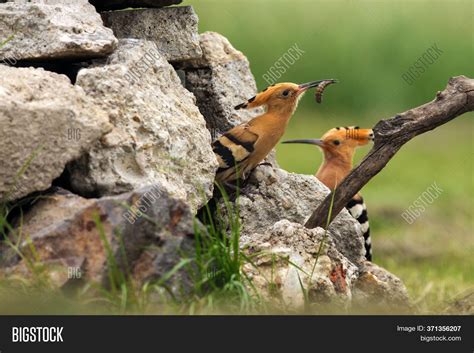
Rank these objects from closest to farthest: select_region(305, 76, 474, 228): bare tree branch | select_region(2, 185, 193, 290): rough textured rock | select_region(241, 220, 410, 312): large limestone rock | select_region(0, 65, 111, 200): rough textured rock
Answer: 1. select_region(2, 185, 193, 290): rough textured rock
2. select_region(0, 65, 111, 200): rough textured rock
3. select_region(241, 220, 410, 312): large limestone rock
4. select_region(305, 76, 474, 228): bare tree branch

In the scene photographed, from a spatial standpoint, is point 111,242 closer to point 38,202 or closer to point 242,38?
point 38,202

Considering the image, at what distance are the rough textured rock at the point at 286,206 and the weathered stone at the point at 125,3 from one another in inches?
42.1

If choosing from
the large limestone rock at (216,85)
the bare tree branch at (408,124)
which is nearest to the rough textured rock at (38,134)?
the bare tree branch at (408,124)

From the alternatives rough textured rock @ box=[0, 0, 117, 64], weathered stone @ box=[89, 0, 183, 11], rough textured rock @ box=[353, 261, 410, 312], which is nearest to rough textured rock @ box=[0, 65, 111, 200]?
rough textured rock @ box=[0, 0, 117, 64]

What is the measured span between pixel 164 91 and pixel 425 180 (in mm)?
8033

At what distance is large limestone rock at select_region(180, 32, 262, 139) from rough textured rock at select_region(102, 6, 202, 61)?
0.34 meters

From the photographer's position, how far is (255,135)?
6031mm

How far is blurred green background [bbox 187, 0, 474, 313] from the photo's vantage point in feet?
47.8

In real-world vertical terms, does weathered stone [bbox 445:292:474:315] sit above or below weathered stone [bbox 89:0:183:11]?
below

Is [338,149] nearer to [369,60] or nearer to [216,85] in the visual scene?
[216,85]

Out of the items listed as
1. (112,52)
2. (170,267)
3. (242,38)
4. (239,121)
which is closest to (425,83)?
(242,38)

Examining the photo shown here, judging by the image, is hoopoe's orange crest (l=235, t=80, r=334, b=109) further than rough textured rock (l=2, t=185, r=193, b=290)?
Yes

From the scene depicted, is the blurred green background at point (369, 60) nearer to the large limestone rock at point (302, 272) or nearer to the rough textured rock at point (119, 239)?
the large limestone rock at point (302, 272)

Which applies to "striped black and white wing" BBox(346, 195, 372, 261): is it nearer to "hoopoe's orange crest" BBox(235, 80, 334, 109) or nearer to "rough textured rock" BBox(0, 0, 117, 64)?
"hoopoe's orange crest" BBox(235, 80, 334, 109)
